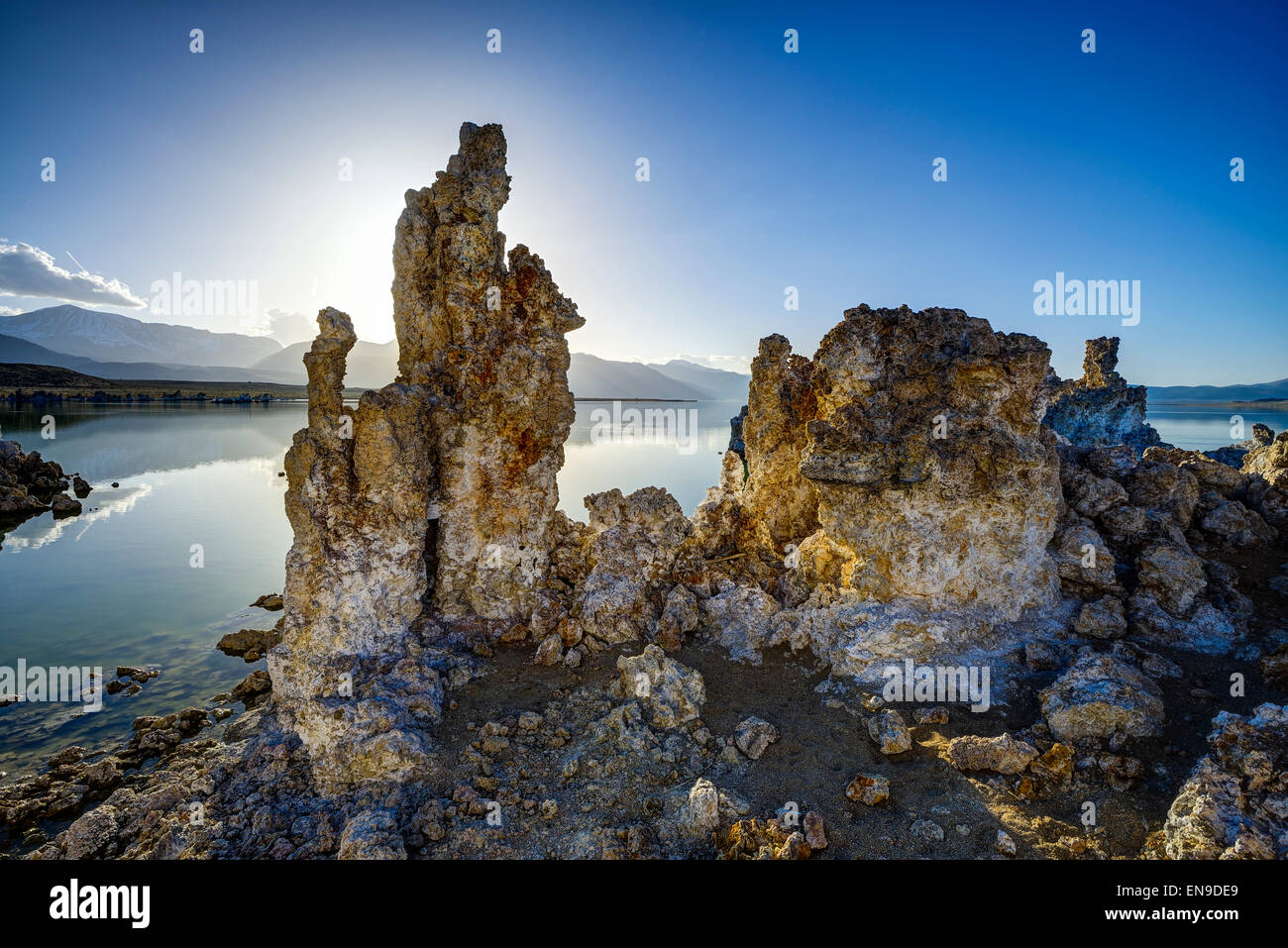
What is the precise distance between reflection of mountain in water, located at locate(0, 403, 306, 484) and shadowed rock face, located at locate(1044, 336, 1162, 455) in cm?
5487

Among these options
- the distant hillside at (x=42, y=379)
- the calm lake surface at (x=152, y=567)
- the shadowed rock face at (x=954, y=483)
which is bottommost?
the calm lake surface at (x=152, y=567)

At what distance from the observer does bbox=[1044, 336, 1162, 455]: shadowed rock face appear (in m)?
29.2

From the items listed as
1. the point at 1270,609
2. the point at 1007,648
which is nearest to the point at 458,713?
the point at 1007,648

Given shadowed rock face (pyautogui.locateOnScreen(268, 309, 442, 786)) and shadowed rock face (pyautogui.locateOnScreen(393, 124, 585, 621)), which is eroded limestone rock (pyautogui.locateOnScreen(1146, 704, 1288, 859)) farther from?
shadowed rock face (pyautogui.locateOnScreen(393, 124, 585, 621))

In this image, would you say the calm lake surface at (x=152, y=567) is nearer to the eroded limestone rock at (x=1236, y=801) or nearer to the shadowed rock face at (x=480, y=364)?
the shadowed rock face at (x=480, y=364)

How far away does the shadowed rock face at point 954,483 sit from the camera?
10.3 meters

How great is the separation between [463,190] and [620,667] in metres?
9.26

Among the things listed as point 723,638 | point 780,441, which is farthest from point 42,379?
point 723,638

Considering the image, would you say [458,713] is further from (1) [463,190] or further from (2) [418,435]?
(1) [463,190]

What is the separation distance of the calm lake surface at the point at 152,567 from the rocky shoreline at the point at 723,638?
4.26 ft

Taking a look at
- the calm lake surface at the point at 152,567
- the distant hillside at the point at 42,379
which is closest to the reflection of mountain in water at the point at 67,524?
the calm lake surface at the point at 152,567

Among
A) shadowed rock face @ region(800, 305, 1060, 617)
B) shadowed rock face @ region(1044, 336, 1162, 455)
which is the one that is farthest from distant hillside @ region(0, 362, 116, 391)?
shadowed rock face @ region(1044, 336, 1162, 455)

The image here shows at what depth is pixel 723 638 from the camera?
1099 cm
